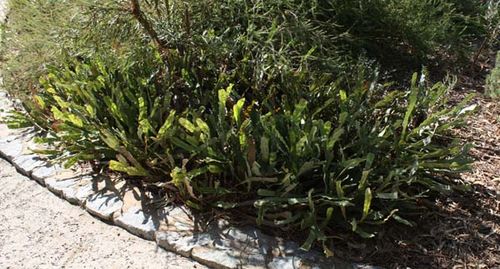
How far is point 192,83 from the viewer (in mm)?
3410

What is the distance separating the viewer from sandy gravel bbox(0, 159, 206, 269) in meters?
2.76

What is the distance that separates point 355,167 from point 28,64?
233 centimetres

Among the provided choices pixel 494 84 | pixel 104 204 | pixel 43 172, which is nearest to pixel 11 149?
pixel 43 172

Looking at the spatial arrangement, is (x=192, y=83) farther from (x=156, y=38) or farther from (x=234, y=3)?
(x=234, y=3)

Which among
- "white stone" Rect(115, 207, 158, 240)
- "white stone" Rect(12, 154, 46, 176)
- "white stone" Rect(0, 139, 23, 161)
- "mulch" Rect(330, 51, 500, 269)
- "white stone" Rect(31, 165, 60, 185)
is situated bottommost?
"mulch" Rect(330, 51, 500, 269)

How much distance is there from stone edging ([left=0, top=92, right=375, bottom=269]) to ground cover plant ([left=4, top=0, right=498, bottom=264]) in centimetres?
9

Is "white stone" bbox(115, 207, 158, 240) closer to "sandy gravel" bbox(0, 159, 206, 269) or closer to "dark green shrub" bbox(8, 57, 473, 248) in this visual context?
"sandy gravel" bbox(0, 159, 206, 269)

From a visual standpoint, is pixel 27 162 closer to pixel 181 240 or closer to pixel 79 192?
pixel 79 192

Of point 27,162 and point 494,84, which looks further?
point 494,84

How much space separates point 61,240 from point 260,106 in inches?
49.0

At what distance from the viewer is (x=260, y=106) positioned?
130 inches

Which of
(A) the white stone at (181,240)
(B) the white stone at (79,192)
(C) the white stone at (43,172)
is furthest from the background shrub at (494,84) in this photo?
(C) the white stone at (43,172)

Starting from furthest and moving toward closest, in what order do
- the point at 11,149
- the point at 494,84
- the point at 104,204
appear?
the point at 494,84 → the point at 11,149 → the point at 104,204

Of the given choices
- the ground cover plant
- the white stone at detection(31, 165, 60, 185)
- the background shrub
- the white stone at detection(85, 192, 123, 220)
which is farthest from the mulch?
the white stone at detection(31, 165, 60, 185)
